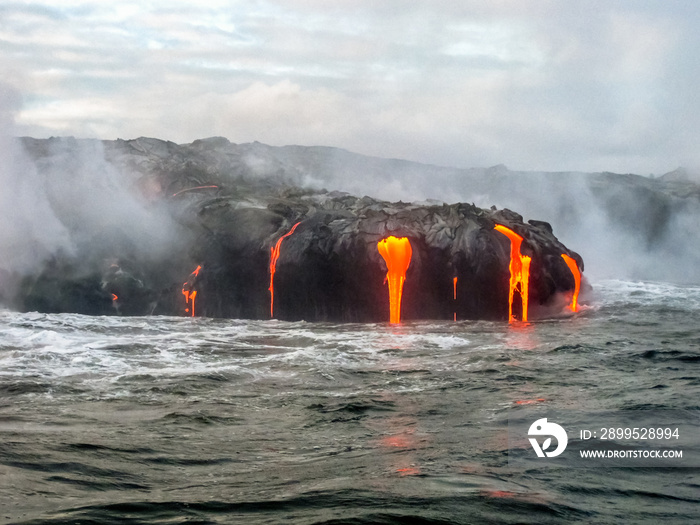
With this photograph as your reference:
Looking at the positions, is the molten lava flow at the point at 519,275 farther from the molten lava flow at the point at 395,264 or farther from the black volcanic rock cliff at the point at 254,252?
the molten lava flow at the point at 395,264

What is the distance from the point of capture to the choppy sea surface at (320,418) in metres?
8.48

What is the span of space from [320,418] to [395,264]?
1989 centimetres

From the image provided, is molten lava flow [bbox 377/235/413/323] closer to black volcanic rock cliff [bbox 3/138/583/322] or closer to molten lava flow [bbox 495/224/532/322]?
black volcanic rock cliff [bbox 3/138/583/322]

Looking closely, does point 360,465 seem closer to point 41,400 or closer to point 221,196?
point 41,400

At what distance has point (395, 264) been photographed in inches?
1328

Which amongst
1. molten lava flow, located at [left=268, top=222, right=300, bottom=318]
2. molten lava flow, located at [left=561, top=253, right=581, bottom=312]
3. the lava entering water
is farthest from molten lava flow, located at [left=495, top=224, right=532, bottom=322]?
the lava entering water

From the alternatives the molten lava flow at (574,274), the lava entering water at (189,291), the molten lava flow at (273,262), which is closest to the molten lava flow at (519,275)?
the molten lava flow at (574,274)

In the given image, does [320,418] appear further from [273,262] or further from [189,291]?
[189,291]

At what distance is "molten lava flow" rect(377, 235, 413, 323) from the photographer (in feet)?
110

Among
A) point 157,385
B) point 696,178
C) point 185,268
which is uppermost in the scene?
point 696,178

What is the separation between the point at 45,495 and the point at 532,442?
693cm

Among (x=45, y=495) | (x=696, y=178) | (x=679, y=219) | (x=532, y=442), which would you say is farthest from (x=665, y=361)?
(x=696, y=178)

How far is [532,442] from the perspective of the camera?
11.6 meters

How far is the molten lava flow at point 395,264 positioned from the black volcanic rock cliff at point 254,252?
0.27 metres
